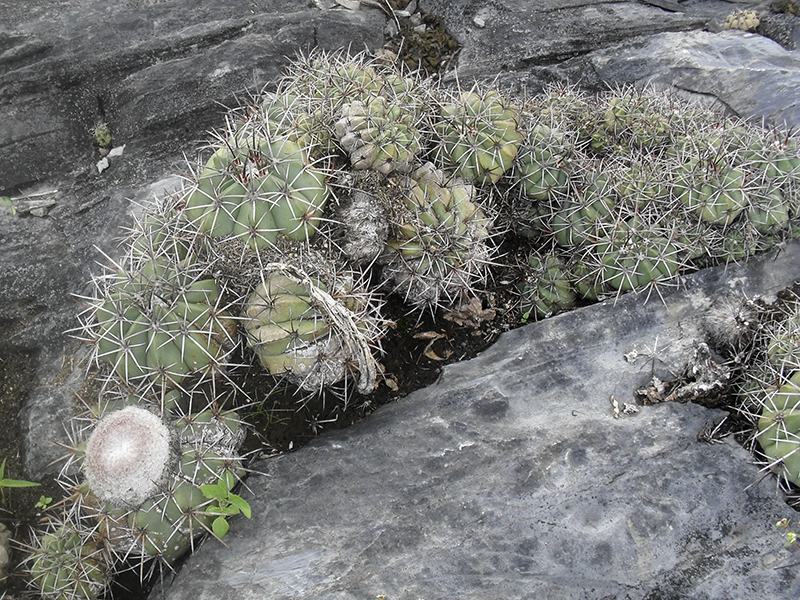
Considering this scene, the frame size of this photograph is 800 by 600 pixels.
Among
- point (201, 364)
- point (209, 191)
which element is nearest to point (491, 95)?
point (209, 191)

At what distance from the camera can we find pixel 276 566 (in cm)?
265

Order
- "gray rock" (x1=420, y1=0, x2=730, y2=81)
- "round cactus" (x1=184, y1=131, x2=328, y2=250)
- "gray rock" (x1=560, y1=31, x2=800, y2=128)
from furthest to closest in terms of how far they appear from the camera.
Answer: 1. "gray rock" (x1=420, y1=0, x2=730, y2=81)
2. "gray rock" (x1=560, y1=31, x2=800, y2=128)
3. "round cactus" (x1=184, y1=131, x2=328, y2=250)

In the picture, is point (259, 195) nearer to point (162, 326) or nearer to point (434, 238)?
point (162, 326)

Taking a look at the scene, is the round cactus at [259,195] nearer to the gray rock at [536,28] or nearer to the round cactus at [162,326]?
the round cactus at [162,326]

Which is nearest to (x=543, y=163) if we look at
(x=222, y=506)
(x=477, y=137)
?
(x=477, y=137)

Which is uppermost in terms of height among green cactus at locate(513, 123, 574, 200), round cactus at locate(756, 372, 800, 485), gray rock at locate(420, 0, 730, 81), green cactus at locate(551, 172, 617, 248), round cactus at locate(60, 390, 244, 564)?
gray rock at locate(420, 0, 730, 81)

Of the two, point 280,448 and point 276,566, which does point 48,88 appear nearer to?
point 280,448

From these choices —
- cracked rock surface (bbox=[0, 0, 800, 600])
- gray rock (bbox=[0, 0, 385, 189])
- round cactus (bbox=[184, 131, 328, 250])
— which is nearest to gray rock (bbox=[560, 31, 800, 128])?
cracked rock surface (bbox=[0, 0, 800, 600])

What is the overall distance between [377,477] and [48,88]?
404 centimetres

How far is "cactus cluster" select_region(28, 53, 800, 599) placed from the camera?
8.93 ft

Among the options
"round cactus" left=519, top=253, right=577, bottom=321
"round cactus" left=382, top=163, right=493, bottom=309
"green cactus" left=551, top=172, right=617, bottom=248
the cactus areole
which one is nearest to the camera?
the cactus areole

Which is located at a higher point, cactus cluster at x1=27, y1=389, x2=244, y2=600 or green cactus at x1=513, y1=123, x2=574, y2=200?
green cactus at x1=513, y1=123, x2=574, y2=200

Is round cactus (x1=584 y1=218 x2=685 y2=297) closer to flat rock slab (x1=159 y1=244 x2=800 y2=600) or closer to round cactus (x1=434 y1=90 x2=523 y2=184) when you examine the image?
flat rock slab (x1=159 y1=244 x2=800 y2=600)

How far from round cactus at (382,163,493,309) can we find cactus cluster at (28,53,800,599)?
1 centimetres
